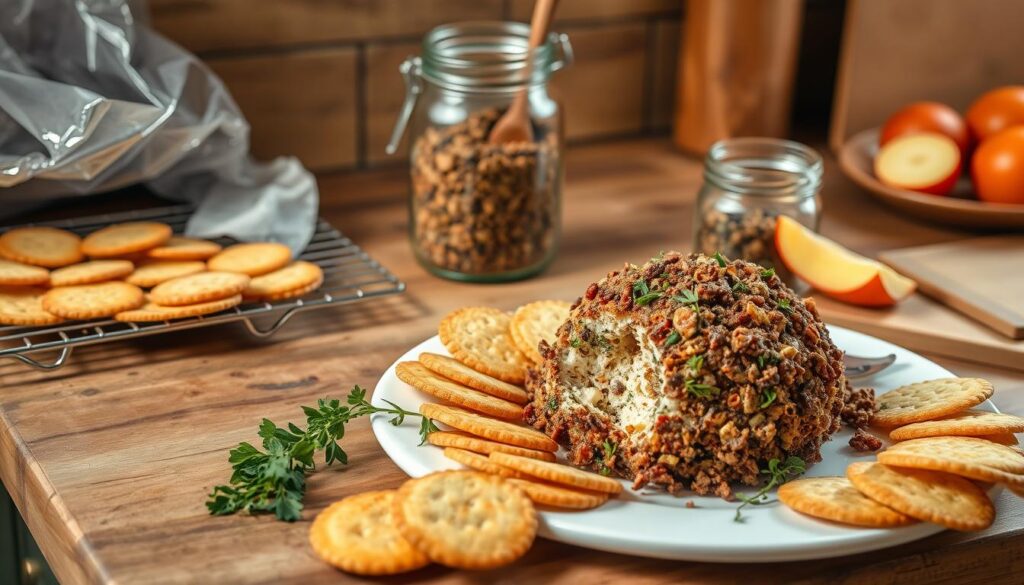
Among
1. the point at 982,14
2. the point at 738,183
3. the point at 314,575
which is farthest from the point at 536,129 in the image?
the point at 982,14

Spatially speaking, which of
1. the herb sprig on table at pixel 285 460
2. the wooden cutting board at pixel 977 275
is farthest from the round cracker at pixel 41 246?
the wooden cutting board at pixel 977 275

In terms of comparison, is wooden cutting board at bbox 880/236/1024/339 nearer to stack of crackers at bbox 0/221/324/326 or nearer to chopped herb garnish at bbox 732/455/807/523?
chopped herb garnish at bbox 732/455/807/523

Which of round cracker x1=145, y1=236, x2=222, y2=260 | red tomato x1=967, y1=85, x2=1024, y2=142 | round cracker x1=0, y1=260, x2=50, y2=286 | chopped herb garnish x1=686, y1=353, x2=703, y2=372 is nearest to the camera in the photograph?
chopped herb garnish x1=686, y1=353, x2=703, y2=372

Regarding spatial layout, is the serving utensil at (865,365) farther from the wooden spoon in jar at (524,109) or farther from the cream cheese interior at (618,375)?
the wooden spoon in jar at (524,109)

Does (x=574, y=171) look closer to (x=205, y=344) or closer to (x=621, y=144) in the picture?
(x=621, y=144)

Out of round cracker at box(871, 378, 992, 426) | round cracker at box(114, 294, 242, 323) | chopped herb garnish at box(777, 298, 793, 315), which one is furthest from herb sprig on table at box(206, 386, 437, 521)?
round cracker at box(871, 378, 992, 426)

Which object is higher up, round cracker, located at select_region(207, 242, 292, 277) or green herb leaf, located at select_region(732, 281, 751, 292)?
green herb leaf, located at select_region(732, 281, 751, 292)

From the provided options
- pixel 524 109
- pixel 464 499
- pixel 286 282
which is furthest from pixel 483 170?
pixel 464 499
